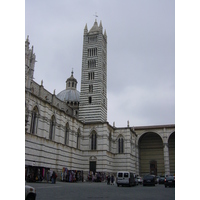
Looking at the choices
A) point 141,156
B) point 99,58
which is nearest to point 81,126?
point 99,58

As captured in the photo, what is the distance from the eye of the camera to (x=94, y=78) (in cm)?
4028

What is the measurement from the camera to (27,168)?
21078 mm

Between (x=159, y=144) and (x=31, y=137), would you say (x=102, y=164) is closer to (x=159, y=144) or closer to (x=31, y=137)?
(x=31, y=137)

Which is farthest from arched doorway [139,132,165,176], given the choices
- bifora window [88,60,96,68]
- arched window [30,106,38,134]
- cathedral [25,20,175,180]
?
arched window [30,106,38,134]

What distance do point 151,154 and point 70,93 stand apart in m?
21.1

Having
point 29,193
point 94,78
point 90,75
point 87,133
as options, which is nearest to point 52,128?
point 87,133

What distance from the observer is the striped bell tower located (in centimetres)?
3844

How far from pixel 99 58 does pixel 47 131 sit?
18396 millimetres

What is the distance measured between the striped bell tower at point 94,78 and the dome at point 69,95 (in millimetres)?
11470

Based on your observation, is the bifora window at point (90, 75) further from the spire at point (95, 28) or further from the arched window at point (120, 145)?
the arched window at point (120, 145)

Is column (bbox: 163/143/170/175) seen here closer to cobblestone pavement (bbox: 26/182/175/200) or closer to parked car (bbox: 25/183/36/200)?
cobblestone pavement (bbox: 26/182/175/200)

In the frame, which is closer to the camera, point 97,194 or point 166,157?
point 97,194

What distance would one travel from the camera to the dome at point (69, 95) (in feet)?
169

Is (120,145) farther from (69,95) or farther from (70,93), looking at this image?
(70,93)
